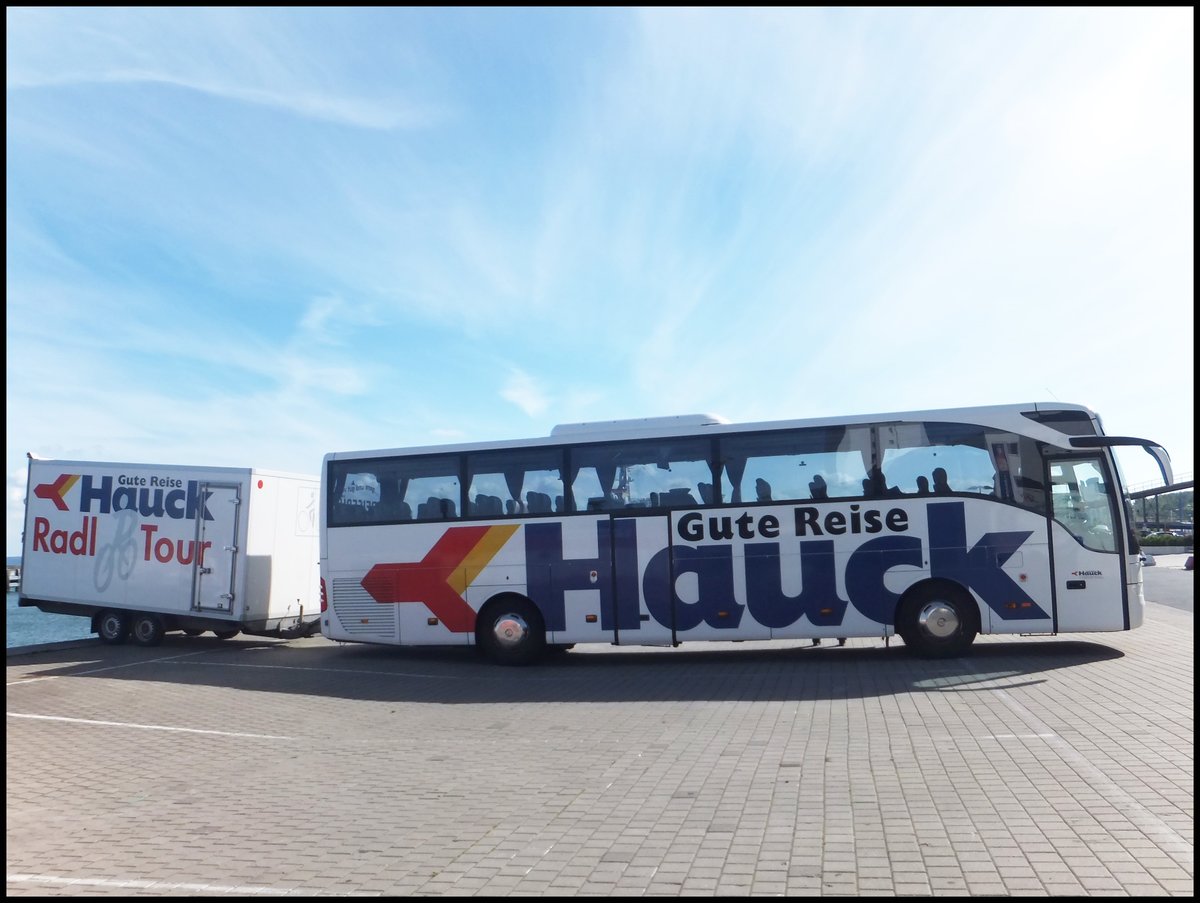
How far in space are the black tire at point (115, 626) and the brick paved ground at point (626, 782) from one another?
529 centimetres

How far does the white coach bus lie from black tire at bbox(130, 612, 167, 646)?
451 centimetres

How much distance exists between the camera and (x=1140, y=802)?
6.40 metres

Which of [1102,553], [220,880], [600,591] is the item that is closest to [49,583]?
[600,591]

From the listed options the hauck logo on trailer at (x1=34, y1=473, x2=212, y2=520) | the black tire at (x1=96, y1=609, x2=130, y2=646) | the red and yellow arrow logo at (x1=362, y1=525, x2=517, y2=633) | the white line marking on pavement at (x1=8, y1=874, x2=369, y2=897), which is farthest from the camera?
the black tire at (x1=96, y1=609, x2=130, y2=646)

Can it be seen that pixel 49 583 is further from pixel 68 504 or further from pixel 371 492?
pixel 371 492

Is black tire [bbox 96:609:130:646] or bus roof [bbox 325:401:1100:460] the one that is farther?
black tire [bbox 96:609:130:646]

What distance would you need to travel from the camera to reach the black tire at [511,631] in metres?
15.6

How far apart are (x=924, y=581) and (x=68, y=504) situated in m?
15.5

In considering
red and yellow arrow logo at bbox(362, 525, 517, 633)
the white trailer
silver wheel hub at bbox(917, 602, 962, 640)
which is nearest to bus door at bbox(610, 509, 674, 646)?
red and yellow arrow logo at bbox(362, 525, 517, 633)

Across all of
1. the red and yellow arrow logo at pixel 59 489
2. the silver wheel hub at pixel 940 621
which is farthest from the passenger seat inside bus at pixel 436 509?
the red and yellow arrow logo at pixel 59 489

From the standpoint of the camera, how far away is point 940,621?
46.7 feet

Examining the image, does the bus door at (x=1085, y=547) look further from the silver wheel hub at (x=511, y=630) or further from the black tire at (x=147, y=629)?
the black tire at (x=147, y=629)

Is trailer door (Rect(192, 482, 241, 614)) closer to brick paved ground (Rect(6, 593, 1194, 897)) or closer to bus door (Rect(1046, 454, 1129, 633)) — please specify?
brick paved ground (Rect(6, 593, 1194, 897))

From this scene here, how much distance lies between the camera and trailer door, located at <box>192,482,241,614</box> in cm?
1797
